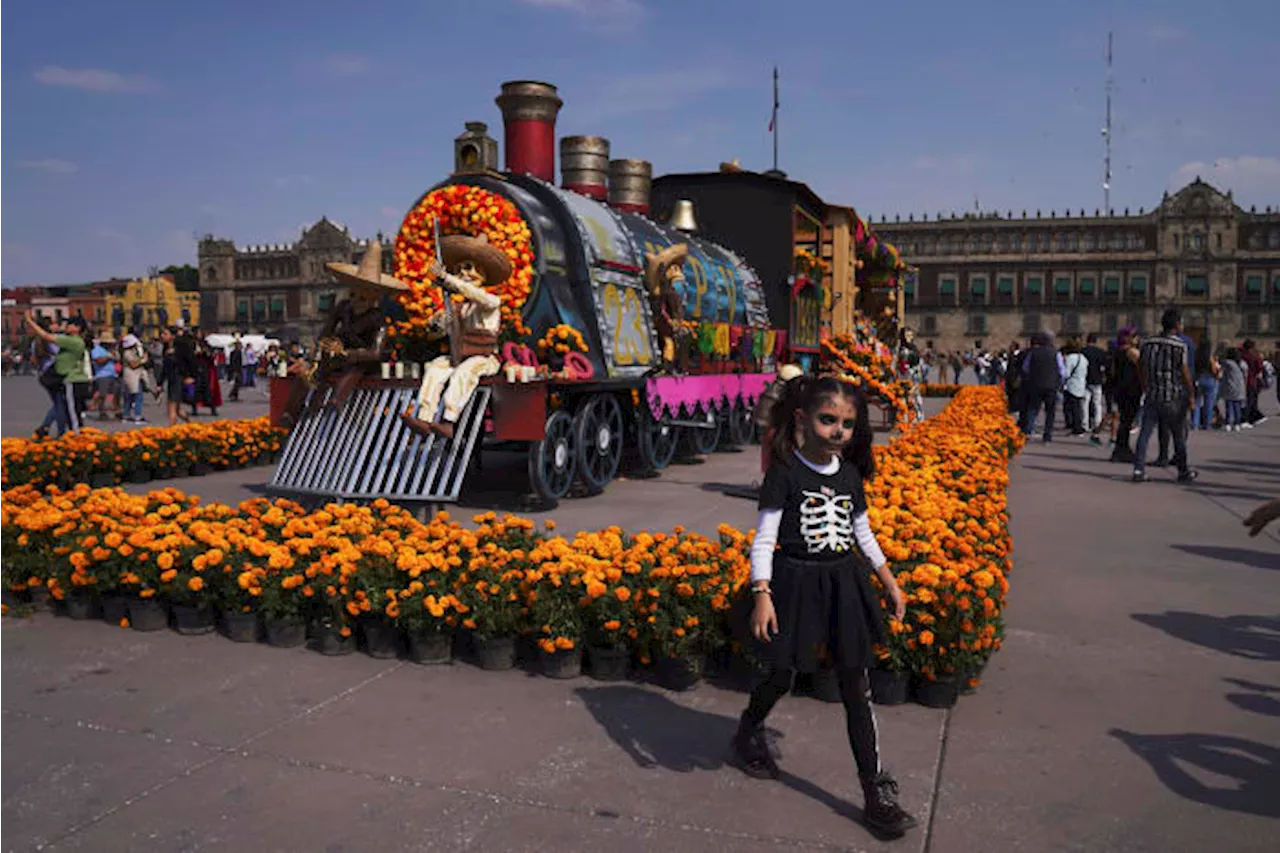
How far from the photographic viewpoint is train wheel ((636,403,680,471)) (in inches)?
460

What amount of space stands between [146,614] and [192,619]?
0.29 m

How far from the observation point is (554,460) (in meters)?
9.69

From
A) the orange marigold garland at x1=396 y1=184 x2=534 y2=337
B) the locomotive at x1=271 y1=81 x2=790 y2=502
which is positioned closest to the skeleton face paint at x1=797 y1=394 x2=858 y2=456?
the locomotive at x1=271 y1=81 x2=790 y2=502

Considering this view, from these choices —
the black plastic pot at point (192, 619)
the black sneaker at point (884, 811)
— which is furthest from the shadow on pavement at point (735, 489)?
the black sneaker at point (884, 811)

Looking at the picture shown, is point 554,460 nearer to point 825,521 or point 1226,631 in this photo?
point 1226,631

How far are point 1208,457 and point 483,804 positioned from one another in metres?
14.8

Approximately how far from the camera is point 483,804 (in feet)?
11.6

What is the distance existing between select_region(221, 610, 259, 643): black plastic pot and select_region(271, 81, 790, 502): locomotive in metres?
3.10

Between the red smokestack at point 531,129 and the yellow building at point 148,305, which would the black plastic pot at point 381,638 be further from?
the yellow building at point 148,305

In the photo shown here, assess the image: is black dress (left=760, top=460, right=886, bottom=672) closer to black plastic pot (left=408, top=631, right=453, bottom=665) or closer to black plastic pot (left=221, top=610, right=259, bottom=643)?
black plastic pot (left=408, top=631, right=453, bottom=665)

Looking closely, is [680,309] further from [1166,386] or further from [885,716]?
[885,716]

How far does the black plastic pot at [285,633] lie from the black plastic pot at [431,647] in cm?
70

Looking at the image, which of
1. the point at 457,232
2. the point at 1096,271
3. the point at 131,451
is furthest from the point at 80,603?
the point at 1096,271

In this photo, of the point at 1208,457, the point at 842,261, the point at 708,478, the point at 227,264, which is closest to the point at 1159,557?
the point at 708,478
